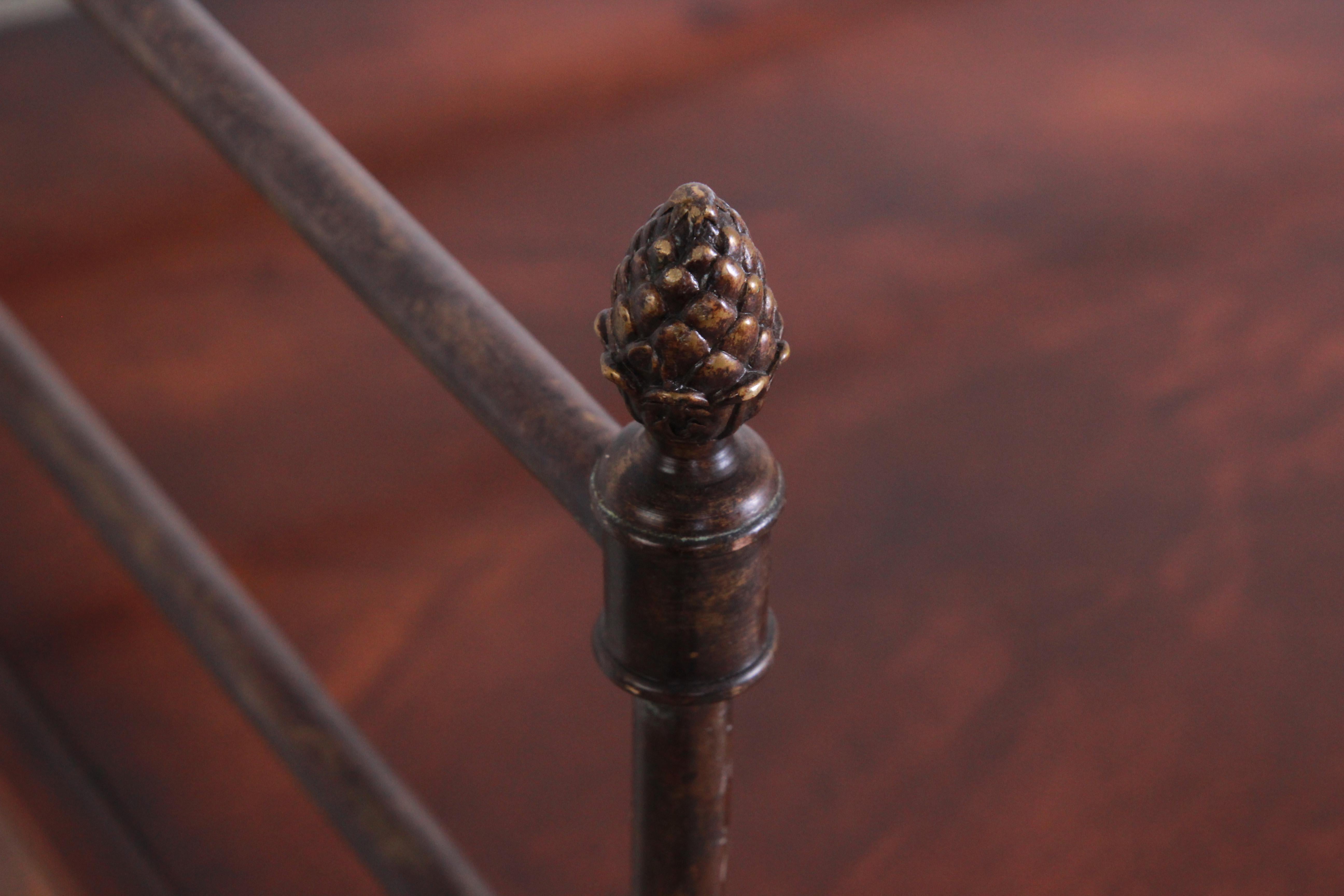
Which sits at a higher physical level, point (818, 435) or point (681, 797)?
point (681, 797)

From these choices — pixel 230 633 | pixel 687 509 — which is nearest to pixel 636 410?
pixel 687 509

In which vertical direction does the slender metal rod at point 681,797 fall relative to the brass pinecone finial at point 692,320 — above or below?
below

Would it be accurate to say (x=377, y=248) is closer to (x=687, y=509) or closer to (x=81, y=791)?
(x=687, y=509)

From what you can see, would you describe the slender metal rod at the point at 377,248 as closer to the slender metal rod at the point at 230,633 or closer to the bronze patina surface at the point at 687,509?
the bronze patina surface at the point at 687,509

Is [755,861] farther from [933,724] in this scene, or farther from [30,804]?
[30,804]

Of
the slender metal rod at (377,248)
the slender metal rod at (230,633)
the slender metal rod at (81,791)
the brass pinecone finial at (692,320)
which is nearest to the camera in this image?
the brass pinecone finial at (692,320)

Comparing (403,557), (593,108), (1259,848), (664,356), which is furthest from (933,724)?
(593,108)

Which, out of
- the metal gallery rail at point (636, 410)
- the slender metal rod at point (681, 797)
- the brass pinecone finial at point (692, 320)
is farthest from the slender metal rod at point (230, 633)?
the brass pinecone finial at point (692, 320)

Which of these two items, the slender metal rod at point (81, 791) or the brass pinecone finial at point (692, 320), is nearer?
the brass pinecone finial at point (692, 320)
